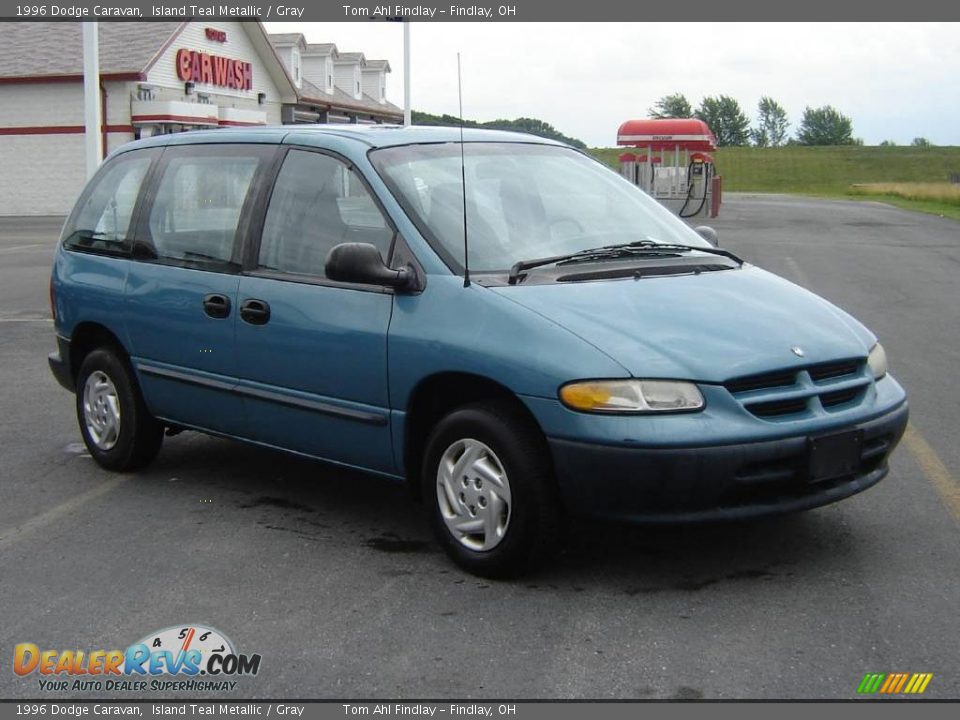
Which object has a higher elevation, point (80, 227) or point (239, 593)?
point (80, 227)

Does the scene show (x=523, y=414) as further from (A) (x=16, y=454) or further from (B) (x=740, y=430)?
(A) (x=16, y=454)

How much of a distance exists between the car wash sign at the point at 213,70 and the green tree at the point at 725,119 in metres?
109

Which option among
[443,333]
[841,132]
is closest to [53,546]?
[443,333]

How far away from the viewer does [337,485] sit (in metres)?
6.29

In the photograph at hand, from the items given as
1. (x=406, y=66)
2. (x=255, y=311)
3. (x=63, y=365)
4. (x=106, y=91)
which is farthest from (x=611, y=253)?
(x=106, y=91)

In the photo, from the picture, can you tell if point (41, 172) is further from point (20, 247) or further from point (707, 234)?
point (707, 234)

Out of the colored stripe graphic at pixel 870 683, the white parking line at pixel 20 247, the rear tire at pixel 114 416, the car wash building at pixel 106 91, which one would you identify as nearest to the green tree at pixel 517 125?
the rear tire at pixel 114 416

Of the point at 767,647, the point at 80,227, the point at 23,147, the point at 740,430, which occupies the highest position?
the point at 23,147

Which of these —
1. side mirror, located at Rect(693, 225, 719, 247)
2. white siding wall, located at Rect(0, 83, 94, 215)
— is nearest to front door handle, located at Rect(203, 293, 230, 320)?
side mirror, located at Rect(693, 225, 719, 247)

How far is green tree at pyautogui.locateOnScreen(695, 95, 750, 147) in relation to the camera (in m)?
146

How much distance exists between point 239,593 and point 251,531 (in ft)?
2.74

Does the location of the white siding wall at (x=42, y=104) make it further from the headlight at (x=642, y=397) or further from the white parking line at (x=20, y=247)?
the headlight at (x=642, y=397)

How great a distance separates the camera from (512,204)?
552 cm

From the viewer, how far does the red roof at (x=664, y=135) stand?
121 feet
